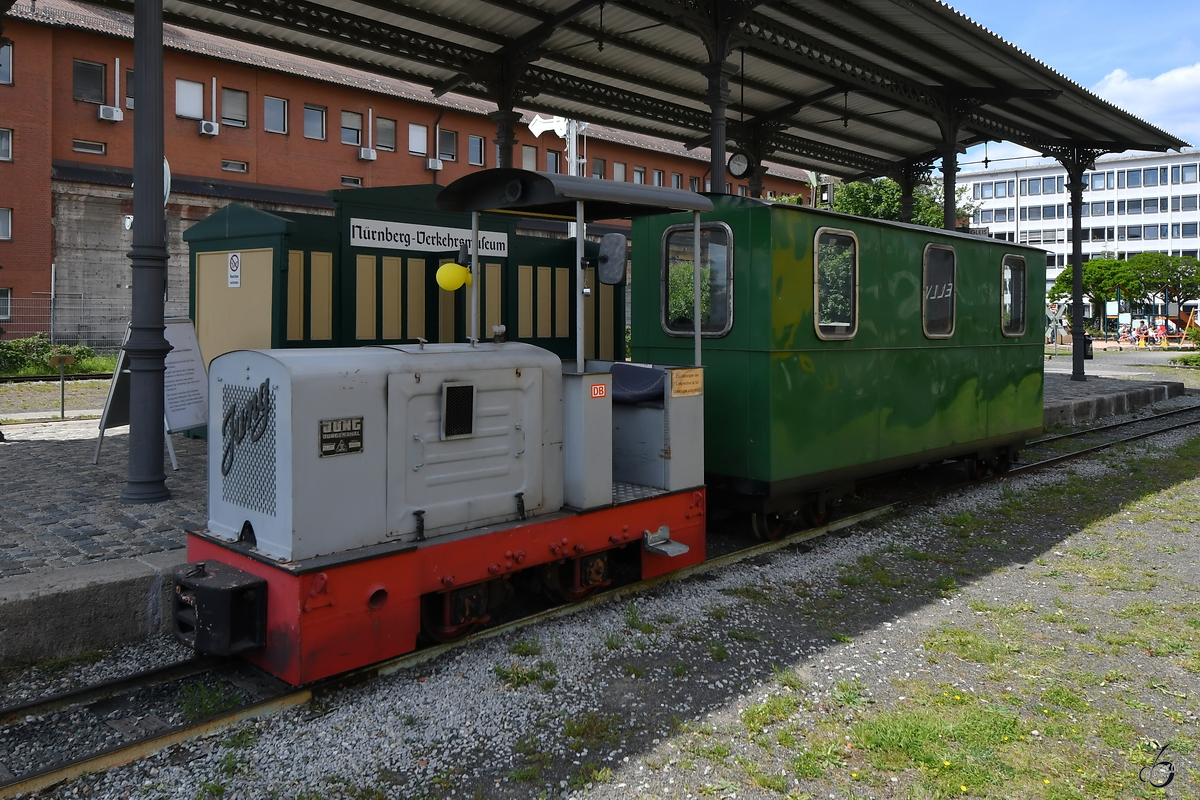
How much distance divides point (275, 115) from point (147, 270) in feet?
96.9

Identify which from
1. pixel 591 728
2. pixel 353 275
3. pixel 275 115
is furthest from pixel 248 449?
pixel 275 115

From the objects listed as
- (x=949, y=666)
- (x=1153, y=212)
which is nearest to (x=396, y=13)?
(x=949, y=666)

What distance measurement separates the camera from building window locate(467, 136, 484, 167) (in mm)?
40000

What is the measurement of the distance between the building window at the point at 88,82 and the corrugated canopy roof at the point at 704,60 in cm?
2176

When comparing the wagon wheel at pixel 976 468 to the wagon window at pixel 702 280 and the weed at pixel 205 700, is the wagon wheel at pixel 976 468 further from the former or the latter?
the weed at pixel 205 700

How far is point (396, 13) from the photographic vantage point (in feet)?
35.5

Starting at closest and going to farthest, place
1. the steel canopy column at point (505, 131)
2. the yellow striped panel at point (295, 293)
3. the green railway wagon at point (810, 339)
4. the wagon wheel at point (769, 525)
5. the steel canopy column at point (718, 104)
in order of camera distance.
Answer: the green railway wagon at point (810, 339) < the wagon wheel at point (769, 525) < the yellow striped panel at point (295, 293) < the steel canopy column at point (718, 104) < the steel canopy column at point (505, 131)

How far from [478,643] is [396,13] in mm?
8165

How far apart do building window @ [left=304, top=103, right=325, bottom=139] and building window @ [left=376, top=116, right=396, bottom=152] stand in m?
2.32

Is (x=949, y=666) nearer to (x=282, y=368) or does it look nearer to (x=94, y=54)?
(x=282, y=368)

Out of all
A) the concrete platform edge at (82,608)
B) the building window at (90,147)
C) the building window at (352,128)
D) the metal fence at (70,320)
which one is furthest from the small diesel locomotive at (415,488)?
the building window at (352,128)

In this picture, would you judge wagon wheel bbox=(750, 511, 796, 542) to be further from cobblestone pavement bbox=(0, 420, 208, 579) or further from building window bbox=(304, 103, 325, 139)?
building window bbox=(304, 103, 325, 139)

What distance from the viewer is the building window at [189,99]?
31438mm

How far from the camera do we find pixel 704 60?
1383 cm
